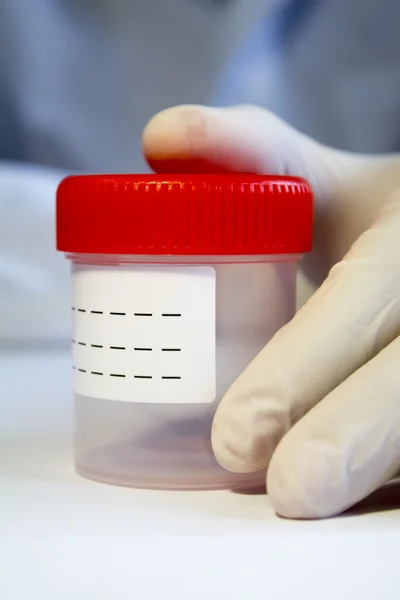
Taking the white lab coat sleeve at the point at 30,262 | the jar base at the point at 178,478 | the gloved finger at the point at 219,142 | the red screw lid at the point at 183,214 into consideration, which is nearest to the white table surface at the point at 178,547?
the jar base at the point at 178,478

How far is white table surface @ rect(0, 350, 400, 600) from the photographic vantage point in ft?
1.13

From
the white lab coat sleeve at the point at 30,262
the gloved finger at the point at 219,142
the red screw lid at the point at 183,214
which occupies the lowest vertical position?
the white lab coat sleeve at the point at 30,262

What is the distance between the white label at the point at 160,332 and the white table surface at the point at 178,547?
0.06 m

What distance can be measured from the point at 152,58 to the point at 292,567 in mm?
796

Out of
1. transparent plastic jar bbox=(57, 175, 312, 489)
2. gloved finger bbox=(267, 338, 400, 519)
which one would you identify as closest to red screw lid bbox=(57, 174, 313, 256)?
transparent plastic jar bbox=(57, 175, 312, 489)

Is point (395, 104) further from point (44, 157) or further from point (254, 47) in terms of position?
point (44, 157)

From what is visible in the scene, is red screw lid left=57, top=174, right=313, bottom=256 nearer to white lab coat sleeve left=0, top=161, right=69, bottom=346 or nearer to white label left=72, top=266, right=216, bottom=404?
white label left=72, top=266, right=216, bottom=404

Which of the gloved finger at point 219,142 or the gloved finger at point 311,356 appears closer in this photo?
the gloved finger at point 311,356

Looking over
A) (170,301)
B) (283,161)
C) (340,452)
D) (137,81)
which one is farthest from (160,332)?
(137,81)

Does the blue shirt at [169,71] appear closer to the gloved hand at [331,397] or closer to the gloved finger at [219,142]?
the gloved finger at [219,142]

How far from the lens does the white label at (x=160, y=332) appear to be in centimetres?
47

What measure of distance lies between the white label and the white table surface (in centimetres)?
6

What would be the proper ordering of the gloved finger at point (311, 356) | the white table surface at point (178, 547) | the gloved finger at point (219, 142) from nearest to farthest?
the white table surface at point (178, 547) < the gloved finger at point (311, 356) < the gloved finger at point (219, 142)

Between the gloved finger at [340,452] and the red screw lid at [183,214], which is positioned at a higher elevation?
the red screw lid at [183,214]
